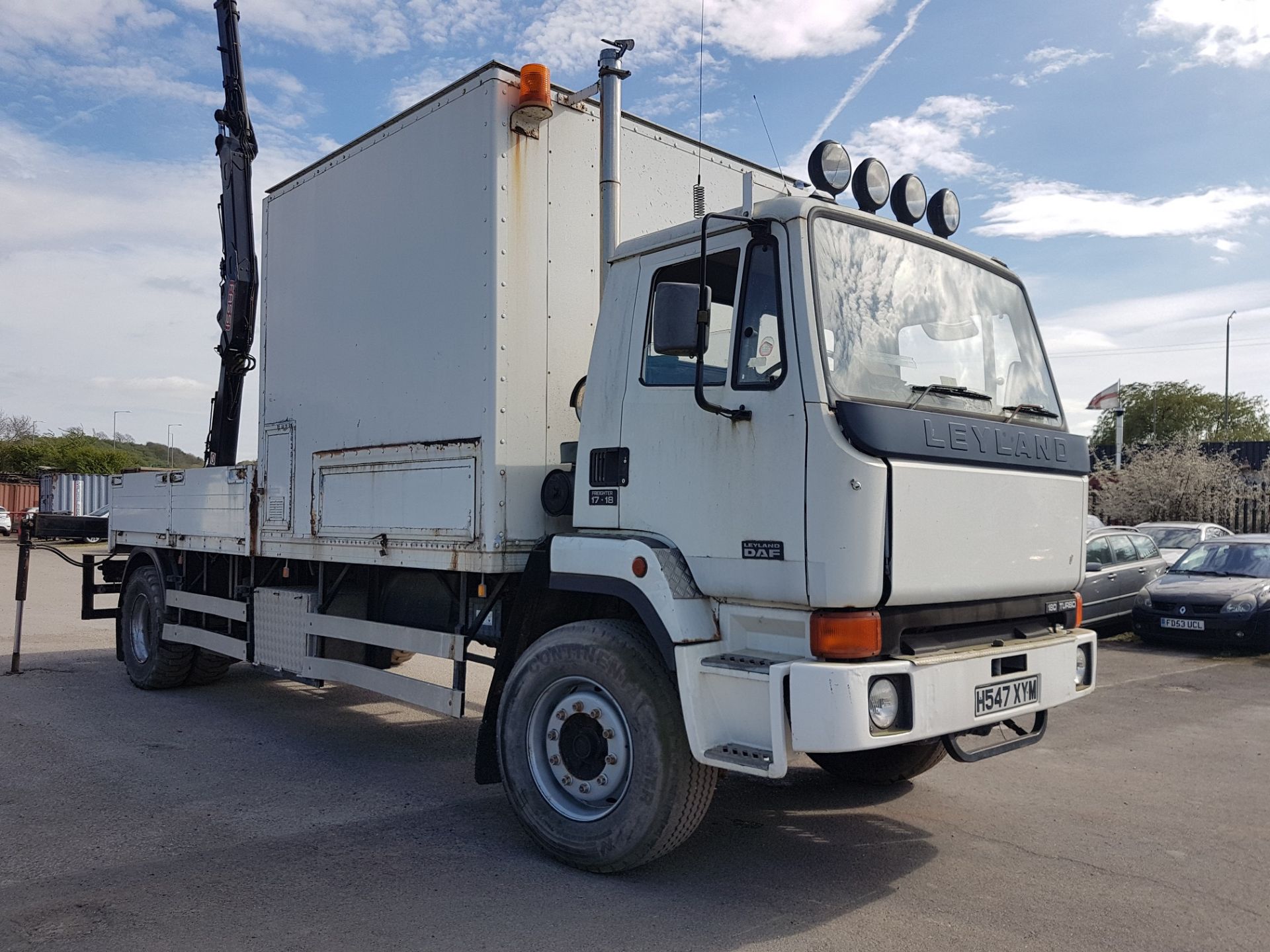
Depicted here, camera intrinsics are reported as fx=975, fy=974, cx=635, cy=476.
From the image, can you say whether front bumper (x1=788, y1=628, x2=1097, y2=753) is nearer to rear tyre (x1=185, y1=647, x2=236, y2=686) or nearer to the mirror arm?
the mirror arm

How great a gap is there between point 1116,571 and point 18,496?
159ft

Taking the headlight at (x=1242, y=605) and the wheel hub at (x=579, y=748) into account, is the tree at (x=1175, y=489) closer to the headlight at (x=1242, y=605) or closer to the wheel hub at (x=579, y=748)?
the headlight at (x=1242, y=605)

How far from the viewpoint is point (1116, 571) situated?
13062 millimetres

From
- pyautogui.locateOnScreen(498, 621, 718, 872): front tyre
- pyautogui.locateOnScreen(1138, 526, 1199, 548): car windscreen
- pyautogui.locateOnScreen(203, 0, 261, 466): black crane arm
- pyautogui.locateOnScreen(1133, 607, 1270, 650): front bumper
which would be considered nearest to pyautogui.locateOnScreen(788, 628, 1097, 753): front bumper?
pyautogui.locateOnScreen(498, 621, 718, 872): front tyre

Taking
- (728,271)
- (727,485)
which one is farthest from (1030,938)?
(728,271)

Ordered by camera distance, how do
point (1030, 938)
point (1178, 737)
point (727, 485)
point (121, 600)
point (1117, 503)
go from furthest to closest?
point (1117, 503) < point (121, 600) < point (1178, 737) < point (727, 485) < point (1030, 938)

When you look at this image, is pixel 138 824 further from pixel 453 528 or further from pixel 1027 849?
pixel 1027 849

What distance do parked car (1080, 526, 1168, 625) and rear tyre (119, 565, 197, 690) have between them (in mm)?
10315

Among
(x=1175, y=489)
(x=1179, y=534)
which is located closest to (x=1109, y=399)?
(x=1175, y=489)

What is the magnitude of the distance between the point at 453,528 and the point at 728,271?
1.98 metres

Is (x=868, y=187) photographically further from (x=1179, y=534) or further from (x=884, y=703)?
(x=1179, y=534)

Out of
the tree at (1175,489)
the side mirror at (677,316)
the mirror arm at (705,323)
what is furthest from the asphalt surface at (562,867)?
the tree at (1175,489)

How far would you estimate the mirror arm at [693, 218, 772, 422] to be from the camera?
380cm

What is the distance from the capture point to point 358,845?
4.61 metres
